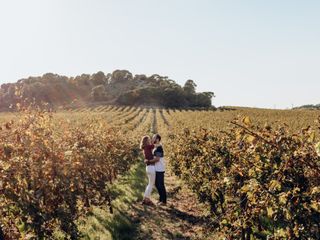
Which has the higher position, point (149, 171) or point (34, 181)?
point (34, 181)

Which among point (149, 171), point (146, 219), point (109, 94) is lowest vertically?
point (146, 219)

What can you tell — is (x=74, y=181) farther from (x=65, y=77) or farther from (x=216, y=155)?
(x=65, y=77)

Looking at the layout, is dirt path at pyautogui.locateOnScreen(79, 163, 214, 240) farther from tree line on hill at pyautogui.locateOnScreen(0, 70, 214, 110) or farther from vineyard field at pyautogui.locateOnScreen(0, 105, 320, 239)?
tree line on hill at pyautogui.locateOnScreen(0, 70, 214, 110)

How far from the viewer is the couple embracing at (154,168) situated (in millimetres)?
12445

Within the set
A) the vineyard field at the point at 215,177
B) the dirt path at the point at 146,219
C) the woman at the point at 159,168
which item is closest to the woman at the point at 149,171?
the woman at the point at 159,168

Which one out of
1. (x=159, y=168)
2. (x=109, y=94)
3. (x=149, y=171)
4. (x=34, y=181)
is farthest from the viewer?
(x=109, y=94)

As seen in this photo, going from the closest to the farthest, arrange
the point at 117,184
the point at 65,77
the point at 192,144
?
the point at 192,144, the point at 117,184, the point at 65,77

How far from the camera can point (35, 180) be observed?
5.98m

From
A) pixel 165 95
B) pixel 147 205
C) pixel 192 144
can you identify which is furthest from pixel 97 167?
pixel 165 95

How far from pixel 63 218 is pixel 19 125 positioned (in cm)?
180

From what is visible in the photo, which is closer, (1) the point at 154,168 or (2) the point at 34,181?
(2) the point at 34,181

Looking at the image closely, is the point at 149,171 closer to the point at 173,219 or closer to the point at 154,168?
the point at 154,168

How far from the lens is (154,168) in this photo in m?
12.5

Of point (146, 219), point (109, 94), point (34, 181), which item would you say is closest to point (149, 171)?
point (146, 219)
